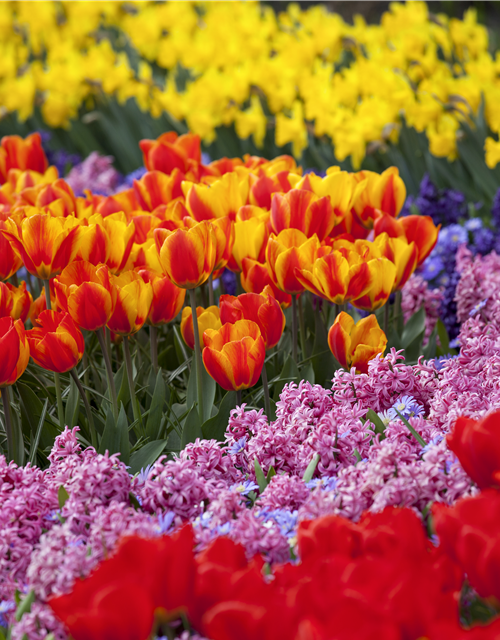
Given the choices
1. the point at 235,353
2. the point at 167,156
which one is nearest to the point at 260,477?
the point at 235,353

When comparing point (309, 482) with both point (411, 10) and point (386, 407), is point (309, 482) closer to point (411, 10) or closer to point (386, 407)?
point (386, 407)

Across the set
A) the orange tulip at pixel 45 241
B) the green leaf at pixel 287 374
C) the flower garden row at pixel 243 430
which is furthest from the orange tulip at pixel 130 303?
the green leaf at pixel 287 374

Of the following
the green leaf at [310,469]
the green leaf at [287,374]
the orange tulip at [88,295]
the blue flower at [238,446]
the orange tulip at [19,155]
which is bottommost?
the green leaf at [287,374]

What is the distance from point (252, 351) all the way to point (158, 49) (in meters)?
4.63

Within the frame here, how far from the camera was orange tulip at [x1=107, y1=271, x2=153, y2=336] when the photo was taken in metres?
1.41

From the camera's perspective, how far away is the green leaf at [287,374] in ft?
5.34

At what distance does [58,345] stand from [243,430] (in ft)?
1.31

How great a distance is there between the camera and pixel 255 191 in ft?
6.14

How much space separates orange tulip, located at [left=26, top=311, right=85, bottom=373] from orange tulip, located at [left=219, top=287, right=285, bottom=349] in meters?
0.31

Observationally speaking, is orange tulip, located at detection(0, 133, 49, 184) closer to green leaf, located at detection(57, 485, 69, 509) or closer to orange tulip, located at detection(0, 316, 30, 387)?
orange tulip, located at detection(0, 316, 30, 387)

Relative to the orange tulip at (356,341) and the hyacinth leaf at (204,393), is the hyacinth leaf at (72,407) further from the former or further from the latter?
the orange tulip at (356,341)

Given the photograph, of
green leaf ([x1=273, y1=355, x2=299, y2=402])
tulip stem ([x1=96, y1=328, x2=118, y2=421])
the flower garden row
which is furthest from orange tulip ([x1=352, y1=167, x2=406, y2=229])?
tulip stem ([x1=96, y1=328, x2=118, y2=421])

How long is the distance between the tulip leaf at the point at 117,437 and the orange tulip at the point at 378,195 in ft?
2.81

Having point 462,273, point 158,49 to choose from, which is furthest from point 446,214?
point 158,49
